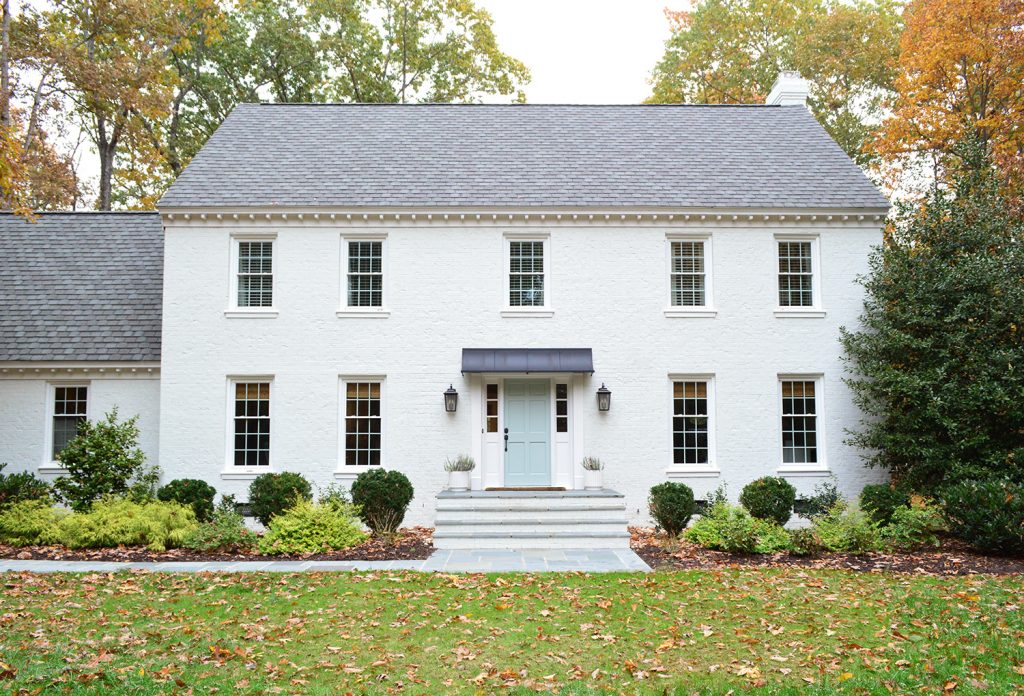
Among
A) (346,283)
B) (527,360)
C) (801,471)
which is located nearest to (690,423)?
(801,471)

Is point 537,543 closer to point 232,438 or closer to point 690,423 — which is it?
point 690,423

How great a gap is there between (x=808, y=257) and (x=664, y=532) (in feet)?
22.9

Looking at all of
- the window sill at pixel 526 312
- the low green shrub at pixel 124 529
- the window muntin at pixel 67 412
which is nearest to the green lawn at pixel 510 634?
the low green shrub at pixel 124 529

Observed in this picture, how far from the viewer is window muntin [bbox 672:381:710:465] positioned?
16.5 m

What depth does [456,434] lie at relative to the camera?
16344mm

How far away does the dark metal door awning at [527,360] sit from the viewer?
16.0 m

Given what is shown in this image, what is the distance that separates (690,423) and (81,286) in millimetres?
14505

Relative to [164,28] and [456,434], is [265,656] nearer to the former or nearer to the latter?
[456,434]

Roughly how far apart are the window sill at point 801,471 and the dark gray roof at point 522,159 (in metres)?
5.61

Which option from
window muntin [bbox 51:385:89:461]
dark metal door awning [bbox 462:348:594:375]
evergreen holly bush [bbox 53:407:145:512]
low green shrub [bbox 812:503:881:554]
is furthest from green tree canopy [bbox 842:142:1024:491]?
window muntin [bbox 51:385:89:461]

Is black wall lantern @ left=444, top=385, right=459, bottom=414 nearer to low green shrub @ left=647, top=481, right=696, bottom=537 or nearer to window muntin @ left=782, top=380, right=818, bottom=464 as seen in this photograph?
low green shrub @ left=647, top=481, right=696, bottom=537

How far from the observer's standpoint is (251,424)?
16.5 metres

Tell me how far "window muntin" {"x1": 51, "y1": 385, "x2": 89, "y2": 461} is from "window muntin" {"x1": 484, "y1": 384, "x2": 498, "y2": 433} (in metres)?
8.92

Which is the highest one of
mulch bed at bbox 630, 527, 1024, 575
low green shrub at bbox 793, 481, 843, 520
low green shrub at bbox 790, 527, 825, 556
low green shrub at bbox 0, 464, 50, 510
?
low green shrub at bbox 0, 464, 50, 510
